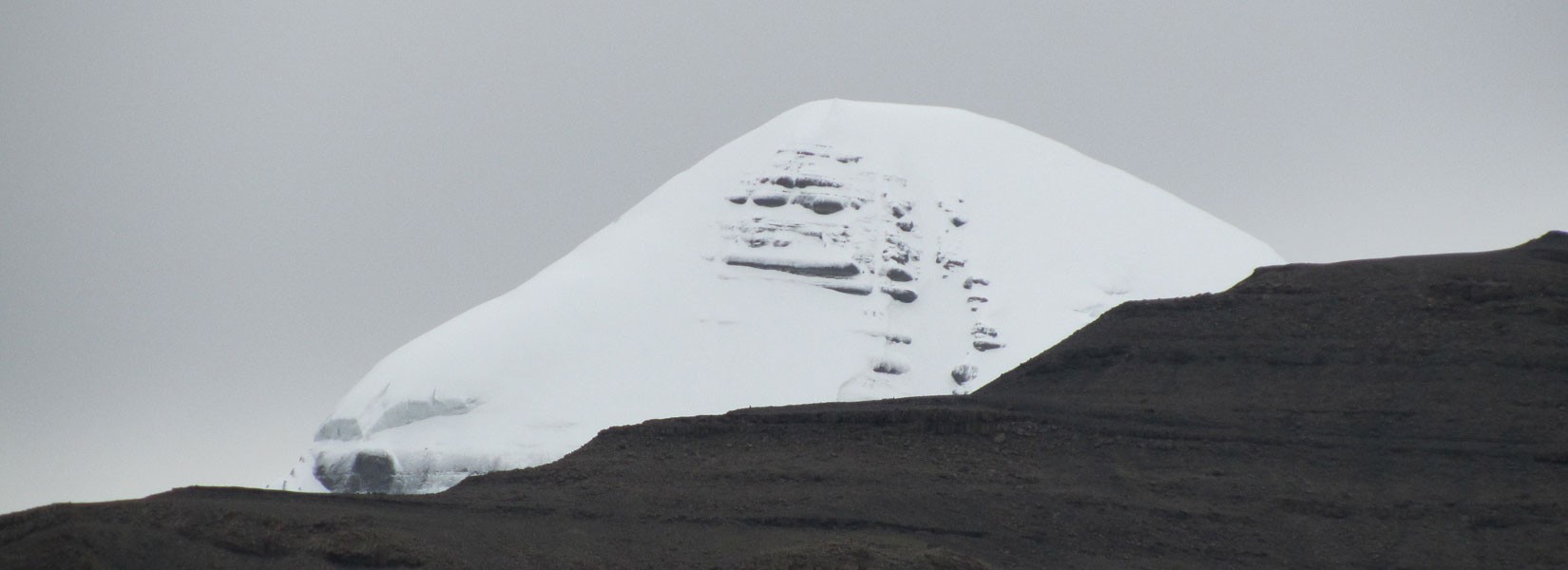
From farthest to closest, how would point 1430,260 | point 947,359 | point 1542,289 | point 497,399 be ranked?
point 947,359 → point 497,399 → point 1430,260 → point 1542,289

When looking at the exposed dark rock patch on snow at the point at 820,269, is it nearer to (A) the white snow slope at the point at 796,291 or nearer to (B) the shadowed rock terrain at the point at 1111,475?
(A) the white snow slope at the point at 796,291

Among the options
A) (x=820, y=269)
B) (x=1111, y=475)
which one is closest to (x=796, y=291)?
(x=820, y=269)

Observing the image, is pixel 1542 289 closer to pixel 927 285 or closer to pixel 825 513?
pixel 825 513

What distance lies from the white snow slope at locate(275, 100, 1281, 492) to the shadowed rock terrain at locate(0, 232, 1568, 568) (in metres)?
36.5

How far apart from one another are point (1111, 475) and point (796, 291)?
52.3 metres

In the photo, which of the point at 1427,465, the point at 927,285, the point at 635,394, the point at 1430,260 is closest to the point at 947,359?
the point at 927,285

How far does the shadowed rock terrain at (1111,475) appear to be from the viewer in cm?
2102

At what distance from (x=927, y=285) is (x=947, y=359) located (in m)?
6.89

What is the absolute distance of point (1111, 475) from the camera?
25.1 meters

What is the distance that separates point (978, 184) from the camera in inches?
3322

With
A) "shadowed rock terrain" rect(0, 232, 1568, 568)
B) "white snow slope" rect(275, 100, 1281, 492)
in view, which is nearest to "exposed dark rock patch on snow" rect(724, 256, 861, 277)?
"white snow slope" rect(275, 100, 1281, 492)

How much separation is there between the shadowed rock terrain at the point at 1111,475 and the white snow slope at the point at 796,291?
36.5 metres

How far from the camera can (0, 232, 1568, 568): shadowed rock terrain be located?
827 inches

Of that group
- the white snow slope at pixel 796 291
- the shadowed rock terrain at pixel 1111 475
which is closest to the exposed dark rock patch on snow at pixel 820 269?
the white snow slope at pixel 796 291
